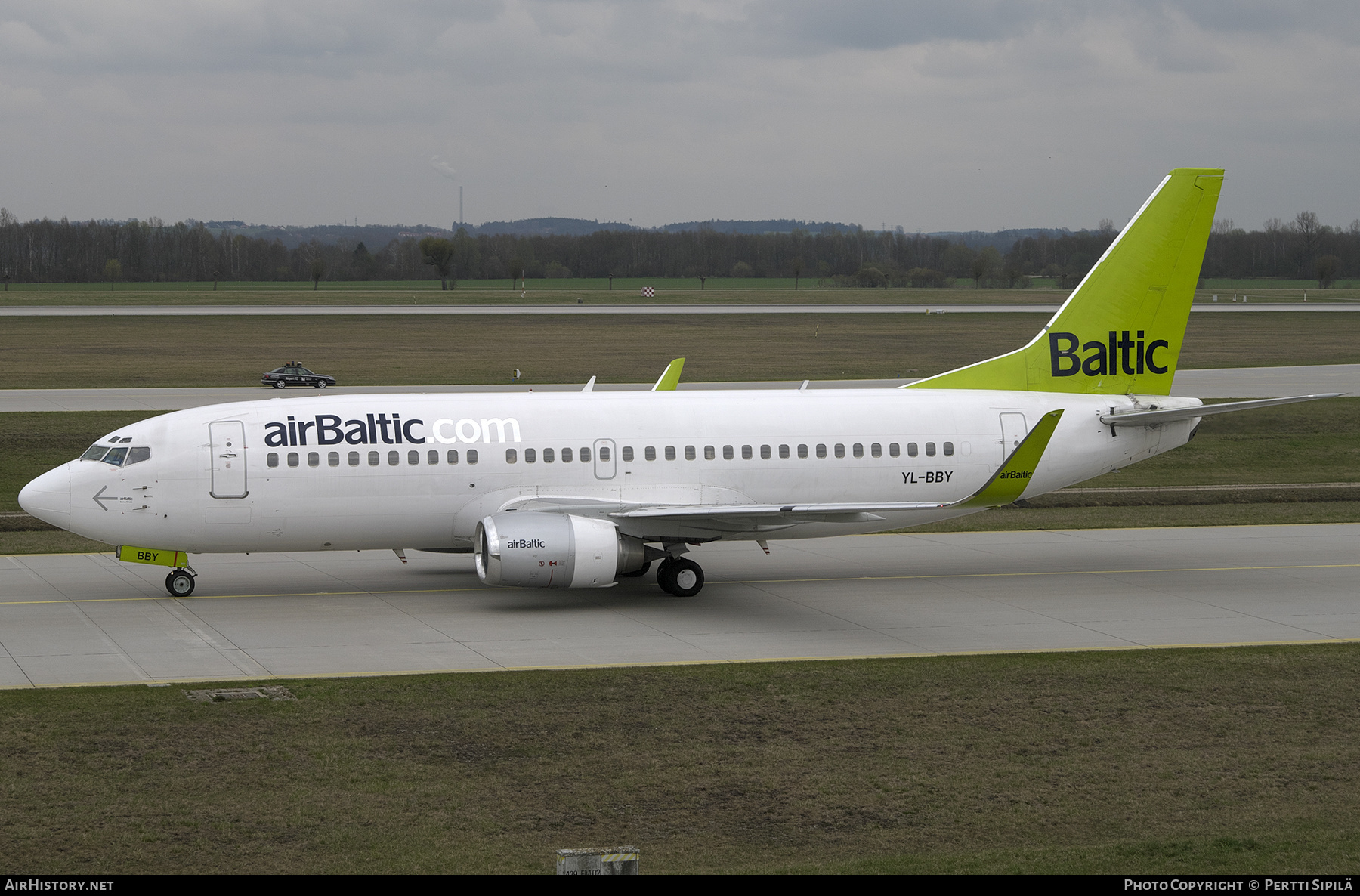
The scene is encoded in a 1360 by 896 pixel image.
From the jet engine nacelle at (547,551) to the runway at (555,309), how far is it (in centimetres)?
10406

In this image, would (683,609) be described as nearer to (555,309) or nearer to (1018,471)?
(1018,471)

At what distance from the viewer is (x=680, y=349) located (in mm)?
95312

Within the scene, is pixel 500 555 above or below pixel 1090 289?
below

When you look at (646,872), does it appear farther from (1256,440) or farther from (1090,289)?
(1256,440)

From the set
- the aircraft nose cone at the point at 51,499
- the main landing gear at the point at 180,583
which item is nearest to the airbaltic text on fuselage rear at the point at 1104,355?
the main landing gear at the point at 180,583

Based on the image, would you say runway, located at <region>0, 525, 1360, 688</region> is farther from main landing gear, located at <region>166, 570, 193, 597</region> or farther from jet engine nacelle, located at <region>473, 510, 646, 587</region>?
jet engine nacelle, located at <region>473, 510, 646, 587</region>

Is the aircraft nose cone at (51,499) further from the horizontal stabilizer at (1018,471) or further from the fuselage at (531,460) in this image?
the horizontal stabilizer at (1018,471)

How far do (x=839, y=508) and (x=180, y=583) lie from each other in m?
12.7

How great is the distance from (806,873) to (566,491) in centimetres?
1545

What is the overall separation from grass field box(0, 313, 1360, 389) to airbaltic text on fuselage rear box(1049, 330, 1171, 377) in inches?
1708

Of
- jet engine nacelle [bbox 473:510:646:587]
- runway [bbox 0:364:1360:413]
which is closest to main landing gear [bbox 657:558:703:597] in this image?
jet engine nacelle [bbox 473:510:646:587]

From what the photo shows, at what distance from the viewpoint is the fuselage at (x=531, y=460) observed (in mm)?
26469

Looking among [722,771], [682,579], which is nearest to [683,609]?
[682,579]

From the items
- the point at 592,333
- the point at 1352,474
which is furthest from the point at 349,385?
the point at 1352,474
